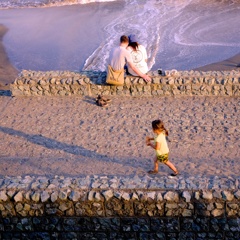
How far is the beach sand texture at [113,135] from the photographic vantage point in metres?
8.88

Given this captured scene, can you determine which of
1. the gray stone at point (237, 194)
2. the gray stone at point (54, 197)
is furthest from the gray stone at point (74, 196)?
the gray stone at point (237, 194)

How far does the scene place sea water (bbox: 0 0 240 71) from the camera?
1768 centimetres

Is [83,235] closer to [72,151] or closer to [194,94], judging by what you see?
[72,151]

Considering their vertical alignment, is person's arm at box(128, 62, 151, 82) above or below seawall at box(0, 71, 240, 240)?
above

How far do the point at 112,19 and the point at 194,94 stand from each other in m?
13.0

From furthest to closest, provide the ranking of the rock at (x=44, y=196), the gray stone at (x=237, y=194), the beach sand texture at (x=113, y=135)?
the beach sand texture at (x=113, y=135) < the rock at (x=44, y=196) < the gray stone at (x=237, y=194)

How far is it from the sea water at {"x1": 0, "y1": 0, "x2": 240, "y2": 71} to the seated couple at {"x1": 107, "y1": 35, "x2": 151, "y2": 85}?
5.13 meters

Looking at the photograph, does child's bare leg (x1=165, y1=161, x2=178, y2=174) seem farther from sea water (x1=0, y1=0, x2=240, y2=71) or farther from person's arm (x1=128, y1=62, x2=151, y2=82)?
sea water (x1=0, y1=0, x2=240, y2=71)

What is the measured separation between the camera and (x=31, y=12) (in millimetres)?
25922

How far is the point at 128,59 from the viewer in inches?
437

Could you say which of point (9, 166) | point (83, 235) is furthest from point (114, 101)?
point (83, 235)

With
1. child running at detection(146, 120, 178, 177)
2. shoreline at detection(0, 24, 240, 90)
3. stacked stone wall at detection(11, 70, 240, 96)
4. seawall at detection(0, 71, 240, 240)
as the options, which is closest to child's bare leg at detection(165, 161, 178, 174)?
child running at detection(146, 120, 178, 177)

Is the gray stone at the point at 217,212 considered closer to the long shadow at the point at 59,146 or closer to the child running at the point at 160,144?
the child running at the point at 160,144

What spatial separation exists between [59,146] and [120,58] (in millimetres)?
2430
